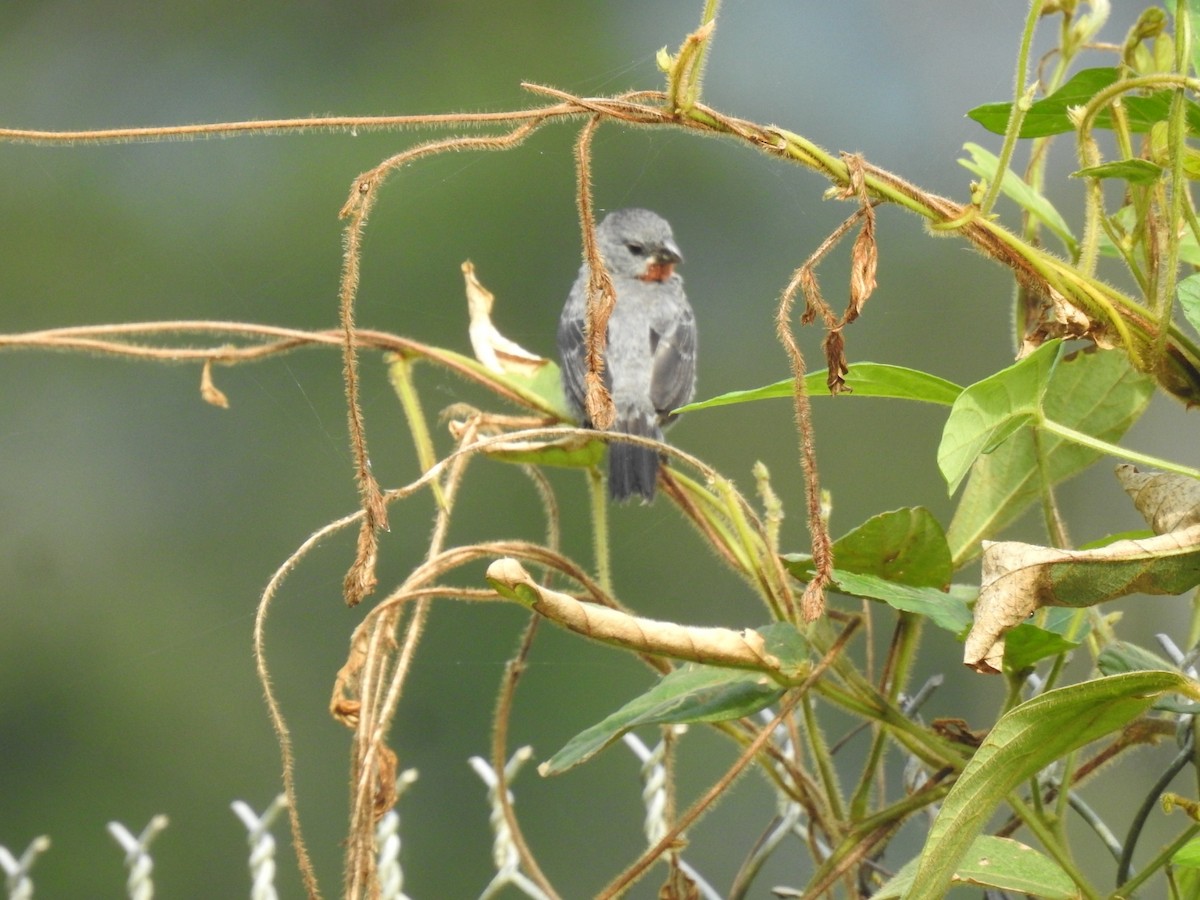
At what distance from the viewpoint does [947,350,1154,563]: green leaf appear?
1220 mm

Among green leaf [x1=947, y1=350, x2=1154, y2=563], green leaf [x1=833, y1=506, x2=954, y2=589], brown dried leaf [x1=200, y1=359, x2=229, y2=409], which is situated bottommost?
green leaf [x1=833, y1=506, x2=954, y2=589]

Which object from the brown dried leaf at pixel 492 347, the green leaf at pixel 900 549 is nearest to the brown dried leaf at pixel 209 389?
the brown dried leaf at pixel 492 347

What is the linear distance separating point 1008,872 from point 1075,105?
2.24ft

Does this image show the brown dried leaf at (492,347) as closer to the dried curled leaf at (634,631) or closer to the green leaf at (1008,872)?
the dried curled leaf at (634,631)

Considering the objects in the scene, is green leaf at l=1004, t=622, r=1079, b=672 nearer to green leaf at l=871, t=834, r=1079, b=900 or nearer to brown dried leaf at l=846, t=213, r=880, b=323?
green leaf at l=871, t=834, r=1079, b=900

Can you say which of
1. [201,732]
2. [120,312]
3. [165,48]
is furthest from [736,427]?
[165,48]

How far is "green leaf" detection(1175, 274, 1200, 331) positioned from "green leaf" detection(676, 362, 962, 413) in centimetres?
19

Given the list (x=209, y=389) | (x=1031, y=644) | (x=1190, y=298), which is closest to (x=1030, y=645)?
(x=1031, y=644)

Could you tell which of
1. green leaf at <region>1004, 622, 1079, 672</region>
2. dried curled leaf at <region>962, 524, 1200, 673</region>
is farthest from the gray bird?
dried curled leaf at <region>962, 524, 1200, 673</region>

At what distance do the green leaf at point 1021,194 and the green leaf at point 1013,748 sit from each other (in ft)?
1.65

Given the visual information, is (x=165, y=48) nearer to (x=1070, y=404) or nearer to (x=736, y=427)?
(x=736, y=427)

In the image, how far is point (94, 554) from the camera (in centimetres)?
1125

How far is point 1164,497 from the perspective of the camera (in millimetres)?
1072

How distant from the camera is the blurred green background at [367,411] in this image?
8.17m
